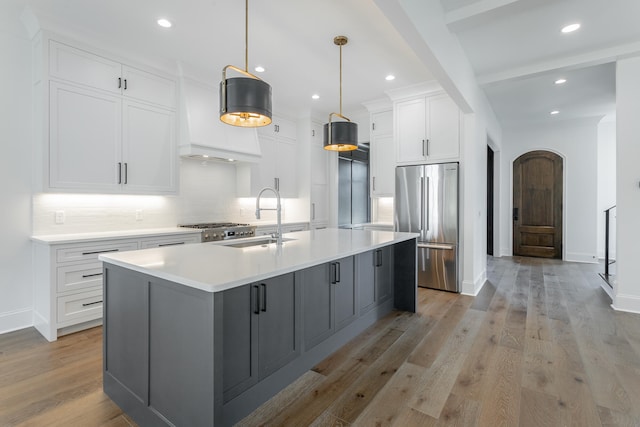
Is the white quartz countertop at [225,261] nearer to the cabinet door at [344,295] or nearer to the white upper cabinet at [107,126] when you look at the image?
the cabinet door at [344,295]

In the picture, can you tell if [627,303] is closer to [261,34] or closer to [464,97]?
[464,97]

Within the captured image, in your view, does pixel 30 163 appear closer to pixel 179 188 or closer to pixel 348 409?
pixel 179 188

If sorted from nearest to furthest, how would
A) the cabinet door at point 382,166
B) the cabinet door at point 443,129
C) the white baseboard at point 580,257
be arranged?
the cabinet door at point 443,129 < the cabinet door at point 382,166 < the white baseboard at point 580,257

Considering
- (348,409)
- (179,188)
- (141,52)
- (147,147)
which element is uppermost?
(141,52)

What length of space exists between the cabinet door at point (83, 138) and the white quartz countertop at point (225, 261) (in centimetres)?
159

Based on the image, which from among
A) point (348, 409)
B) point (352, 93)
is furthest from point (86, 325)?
point (352, 93)

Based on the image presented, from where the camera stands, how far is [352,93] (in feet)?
15.7

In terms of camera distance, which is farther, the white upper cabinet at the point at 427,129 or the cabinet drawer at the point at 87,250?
the white upper cabinet at the point at 427,129

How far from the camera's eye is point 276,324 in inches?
76.0

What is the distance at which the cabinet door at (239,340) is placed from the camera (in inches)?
63.6

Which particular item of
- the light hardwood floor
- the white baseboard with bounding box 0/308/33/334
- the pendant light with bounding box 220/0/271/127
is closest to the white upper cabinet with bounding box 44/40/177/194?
the white baseboard with bounding box 0/308/33/334

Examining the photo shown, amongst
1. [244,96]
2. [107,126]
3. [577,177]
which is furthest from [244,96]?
[577,177]

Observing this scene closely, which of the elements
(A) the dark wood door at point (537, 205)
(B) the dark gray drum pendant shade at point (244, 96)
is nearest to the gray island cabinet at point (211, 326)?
(B) the dark gray drum pendant shade at point (244, 96)

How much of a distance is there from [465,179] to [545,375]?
2.58 metres
